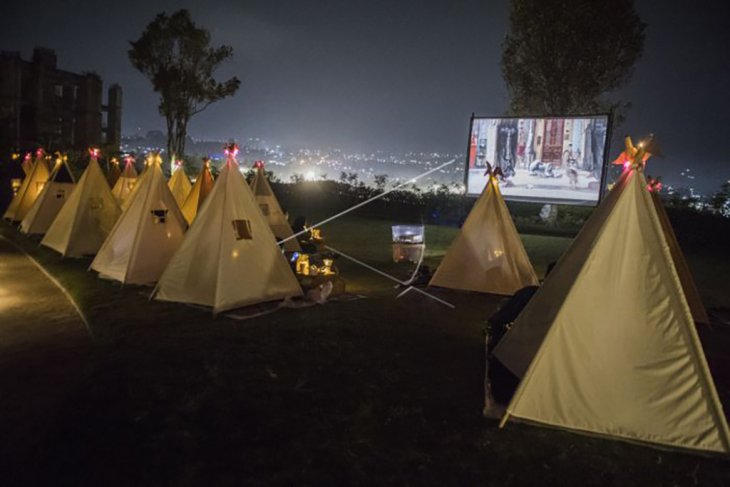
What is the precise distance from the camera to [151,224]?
33.5 feet

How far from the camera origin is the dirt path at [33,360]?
4.31 meters

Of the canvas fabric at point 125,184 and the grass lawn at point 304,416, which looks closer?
the grass lawn at point 304,416

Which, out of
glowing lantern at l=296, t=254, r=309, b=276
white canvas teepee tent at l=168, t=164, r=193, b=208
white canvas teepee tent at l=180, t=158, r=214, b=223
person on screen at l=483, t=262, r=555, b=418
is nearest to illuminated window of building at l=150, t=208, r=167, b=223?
glowing lantern at l=296, t=254, r=309, b=276

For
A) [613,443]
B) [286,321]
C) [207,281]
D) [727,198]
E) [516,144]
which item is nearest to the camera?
[613,443]

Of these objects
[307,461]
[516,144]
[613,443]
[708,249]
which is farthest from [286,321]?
[708,249]

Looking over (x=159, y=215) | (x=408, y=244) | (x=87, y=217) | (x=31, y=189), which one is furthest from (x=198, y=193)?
(x=31, y=189)

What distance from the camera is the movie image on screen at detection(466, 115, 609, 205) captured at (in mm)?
15375

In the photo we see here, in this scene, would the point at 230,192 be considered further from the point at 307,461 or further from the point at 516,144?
the point at 516,144

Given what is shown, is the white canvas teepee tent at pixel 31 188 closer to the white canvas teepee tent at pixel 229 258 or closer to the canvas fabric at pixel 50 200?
the canvas fabric at pixel 50 200

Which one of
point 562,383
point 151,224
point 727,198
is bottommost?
point 562,383

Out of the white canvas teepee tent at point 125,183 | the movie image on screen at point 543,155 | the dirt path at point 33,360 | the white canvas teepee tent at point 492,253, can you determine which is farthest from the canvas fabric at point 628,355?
the white canvas teepee tent at point 125,183

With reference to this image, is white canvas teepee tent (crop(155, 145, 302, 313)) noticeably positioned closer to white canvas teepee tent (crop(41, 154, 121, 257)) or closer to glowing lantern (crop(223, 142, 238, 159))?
glowing lantern (crop(223, 142, 238, 159))

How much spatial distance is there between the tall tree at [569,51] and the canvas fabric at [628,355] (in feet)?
61.9

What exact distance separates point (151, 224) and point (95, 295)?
176 centimetres
